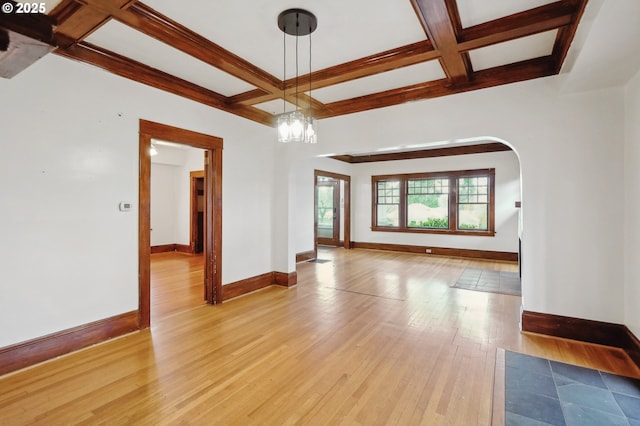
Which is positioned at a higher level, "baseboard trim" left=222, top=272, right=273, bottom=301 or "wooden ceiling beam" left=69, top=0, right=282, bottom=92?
"wooden ceiling beam" left=69, top=0, right=282, bottom=92

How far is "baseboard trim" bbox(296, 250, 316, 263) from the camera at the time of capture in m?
7.21

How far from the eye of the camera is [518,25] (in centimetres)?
233

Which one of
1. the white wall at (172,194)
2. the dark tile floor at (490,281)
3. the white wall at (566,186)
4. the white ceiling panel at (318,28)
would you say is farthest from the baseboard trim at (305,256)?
the white ceiling panel at (318,28)

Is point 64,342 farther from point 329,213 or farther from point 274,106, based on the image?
point 329,213

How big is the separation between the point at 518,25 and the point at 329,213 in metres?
8.08

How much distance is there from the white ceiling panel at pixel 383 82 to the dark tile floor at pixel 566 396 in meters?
2.95

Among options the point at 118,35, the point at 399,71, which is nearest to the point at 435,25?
the point at 399,71

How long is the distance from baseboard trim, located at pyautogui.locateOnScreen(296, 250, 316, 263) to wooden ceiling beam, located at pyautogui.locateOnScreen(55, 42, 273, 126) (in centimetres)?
379

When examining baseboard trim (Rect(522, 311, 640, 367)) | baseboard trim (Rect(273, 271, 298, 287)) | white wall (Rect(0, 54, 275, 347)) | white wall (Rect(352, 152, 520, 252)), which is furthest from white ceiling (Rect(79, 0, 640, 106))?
white wall (Rect(352, 152, 520, 252))

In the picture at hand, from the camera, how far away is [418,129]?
382cm

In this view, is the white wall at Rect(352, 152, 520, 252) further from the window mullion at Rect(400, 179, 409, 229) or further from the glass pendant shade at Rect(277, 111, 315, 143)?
the glass pendant shade at Rect(277, 111, 315, 143)

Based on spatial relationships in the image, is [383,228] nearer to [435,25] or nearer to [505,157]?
[505,157]

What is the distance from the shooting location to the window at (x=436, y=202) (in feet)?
24.5

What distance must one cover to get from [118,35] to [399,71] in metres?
2.70
